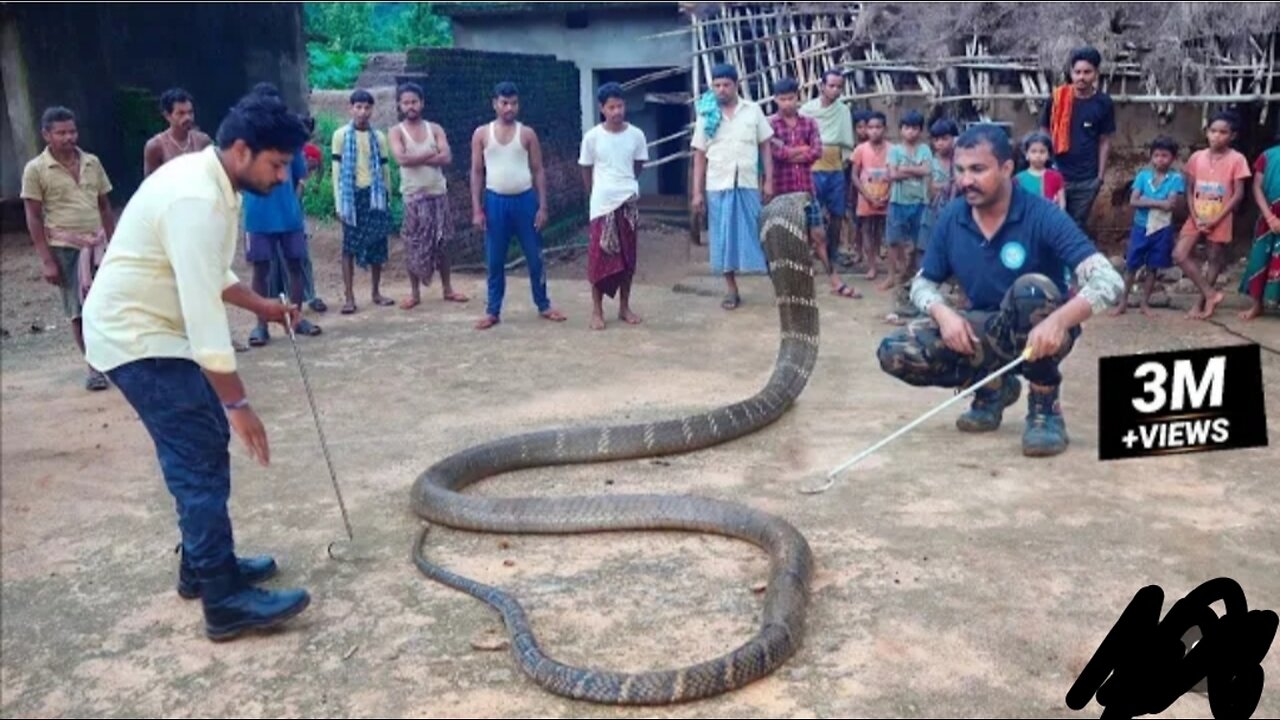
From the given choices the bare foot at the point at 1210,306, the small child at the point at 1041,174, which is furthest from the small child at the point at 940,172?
the bare foot at the point at 1210,306

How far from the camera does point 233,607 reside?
3.66 meters

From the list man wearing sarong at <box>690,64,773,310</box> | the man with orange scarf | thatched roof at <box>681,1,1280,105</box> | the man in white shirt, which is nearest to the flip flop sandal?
the man in white shirt

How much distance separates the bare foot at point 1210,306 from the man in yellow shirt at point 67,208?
7.23 metres

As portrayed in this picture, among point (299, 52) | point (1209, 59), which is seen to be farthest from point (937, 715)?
point (299, 52)

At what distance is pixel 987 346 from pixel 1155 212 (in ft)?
11.5

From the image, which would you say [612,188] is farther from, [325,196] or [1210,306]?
[325,196]

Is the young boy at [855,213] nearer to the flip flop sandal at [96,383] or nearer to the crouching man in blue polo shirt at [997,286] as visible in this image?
the crouching man in blue polo shirt at [997,286]

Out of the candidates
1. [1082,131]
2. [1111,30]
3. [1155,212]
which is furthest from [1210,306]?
[1111,30]

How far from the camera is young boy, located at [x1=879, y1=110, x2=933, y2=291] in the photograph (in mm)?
9391

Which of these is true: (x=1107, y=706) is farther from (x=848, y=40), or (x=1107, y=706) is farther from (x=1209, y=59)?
(x=848, y=40)

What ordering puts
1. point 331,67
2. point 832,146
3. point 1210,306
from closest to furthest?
point 1210,306
point 832,146
point 331,67

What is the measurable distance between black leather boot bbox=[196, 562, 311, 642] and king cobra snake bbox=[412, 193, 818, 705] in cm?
60

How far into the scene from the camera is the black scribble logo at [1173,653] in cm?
60

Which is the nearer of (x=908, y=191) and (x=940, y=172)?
(x=940, y=172)
